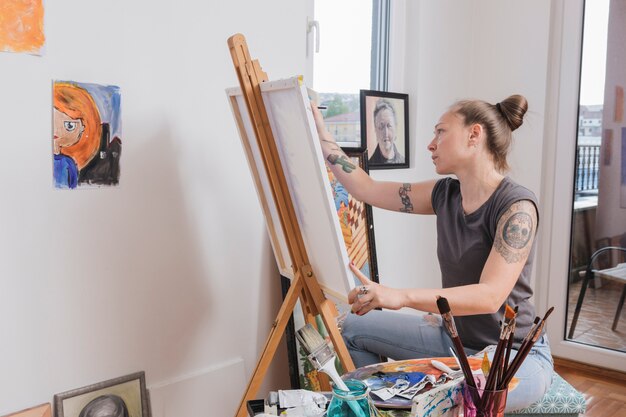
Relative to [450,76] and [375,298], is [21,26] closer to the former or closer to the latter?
[375,298]

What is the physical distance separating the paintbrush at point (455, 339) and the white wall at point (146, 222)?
1.08 meters

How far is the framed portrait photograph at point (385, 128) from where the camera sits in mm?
2746

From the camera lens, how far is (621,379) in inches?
119

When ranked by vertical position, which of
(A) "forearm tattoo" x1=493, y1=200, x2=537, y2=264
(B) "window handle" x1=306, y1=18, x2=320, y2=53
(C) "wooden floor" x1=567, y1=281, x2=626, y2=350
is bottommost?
(C) "wooden floor" x1=567, y1=281, x2=626, y2=350

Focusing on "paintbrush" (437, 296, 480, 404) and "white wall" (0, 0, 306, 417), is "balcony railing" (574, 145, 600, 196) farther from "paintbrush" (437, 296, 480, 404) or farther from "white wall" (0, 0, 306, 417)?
"paintbrush" (437, 296, 480, 404)

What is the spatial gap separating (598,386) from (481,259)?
160 cm

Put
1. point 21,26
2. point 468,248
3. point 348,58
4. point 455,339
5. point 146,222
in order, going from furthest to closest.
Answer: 1. point 348,58
2. point 146,222
3. point 468,248
4. point 21,26
5. point 455,339

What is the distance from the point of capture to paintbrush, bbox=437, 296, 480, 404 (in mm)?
1113

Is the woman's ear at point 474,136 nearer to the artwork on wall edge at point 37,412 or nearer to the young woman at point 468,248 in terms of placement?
the young woman at point 468,248

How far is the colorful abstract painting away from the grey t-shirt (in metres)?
1.26

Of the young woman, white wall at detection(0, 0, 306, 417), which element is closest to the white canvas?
the young woman

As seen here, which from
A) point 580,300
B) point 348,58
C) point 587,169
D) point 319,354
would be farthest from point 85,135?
point 580,300

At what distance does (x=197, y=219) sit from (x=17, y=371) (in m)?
0.68

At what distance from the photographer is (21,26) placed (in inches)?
62.3
